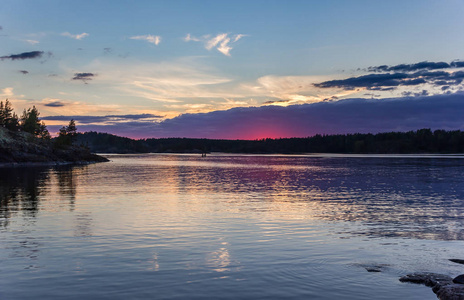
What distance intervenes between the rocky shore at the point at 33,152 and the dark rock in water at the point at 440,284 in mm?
140237

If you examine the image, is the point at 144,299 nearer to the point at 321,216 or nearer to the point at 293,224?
the point at 293,224

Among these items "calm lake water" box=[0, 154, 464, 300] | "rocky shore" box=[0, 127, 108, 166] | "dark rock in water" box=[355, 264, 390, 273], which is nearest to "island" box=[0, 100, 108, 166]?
"rocky shore" box=[0, 127, 108, 166]

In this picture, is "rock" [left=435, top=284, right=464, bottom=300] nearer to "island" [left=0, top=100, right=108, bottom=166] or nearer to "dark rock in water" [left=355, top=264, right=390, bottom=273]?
"dark rock in water" [left=355, top=264, right=390, bottom=273]

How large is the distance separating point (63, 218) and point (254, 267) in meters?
18.4

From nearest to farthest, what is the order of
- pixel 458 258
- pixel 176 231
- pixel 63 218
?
pixel 458 258 → pixel 176 231 → pixel 63 218

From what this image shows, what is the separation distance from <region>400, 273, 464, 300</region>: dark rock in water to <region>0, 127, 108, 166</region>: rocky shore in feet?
460

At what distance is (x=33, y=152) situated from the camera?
14725cm

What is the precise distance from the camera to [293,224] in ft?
88.3

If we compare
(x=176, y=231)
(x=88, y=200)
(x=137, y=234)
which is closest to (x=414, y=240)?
(x=176, y=231)

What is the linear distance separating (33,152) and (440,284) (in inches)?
6174

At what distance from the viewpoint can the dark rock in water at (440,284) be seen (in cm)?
1245

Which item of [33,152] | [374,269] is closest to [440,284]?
[374,269]

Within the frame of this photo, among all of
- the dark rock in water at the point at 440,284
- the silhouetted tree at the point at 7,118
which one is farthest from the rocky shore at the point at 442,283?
the silhouetted tree at the point at 7,118

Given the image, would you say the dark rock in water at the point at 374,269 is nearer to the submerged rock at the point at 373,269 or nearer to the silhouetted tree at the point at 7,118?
the submerged rock at the point at 373,269
